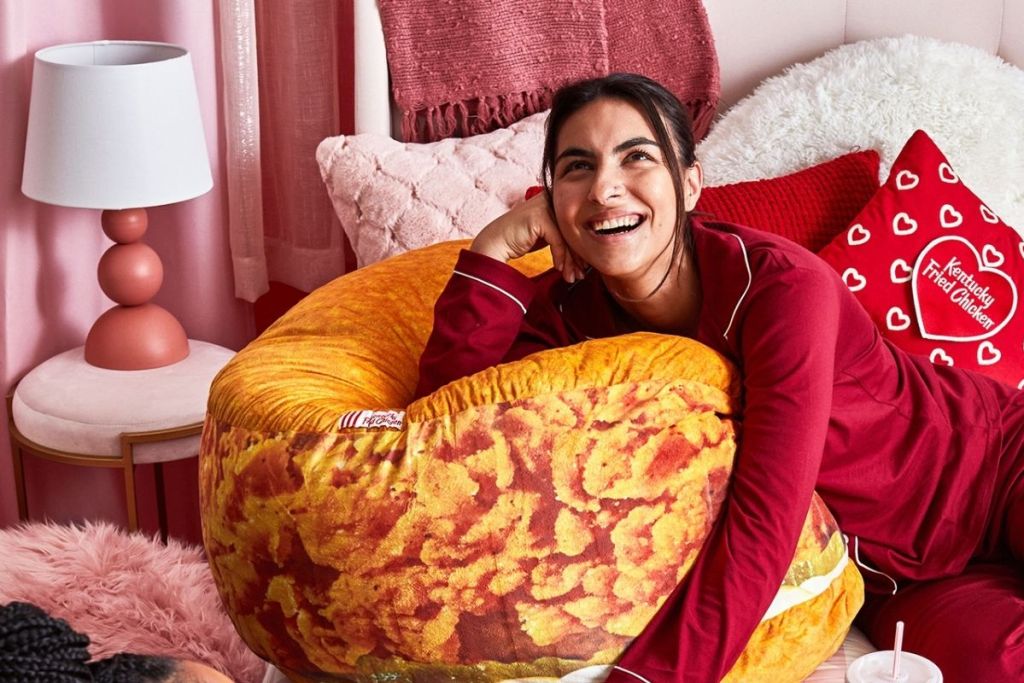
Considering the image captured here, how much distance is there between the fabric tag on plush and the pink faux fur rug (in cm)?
64

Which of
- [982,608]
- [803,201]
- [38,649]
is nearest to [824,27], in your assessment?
[803,201]

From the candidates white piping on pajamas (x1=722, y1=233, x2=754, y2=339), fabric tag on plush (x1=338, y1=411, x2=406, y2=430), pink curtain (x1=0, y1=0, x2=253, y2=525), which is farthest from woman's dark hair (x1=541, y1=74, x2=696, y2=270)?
pink curtain (x1=0, y1=0, x2=253, y2=525)

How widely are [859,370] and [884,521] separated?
20 centimetres

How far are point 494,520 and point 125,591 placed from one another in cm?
90

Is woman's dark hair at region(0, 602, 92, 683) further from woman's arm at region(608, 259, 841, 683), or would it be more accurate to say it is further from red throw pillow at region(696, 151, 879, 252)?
red throw pillow at region(696, 151, 879, 252)

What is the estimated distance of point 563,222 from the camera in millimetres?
1521

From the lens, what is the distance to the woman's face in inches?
57.0

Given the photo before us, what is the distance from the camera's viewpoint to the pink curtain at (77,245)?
2.21 m

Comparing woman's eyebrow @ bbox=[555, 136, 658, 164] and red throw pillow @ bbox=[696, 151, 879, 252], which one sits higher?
woman's eyebrow @ bbox=[555, 136, 658, 164]

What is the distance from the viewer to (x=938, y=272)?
6.24 ft

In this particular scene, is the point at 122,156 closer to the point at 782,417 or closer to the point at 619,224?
the point at 619,224

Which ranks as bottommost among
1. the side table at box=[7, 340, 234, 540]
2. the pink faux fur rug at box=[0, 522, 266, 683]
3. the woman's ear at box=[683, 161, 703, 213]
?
the pink faux fur rug at box=[0, 522, 266, 683]

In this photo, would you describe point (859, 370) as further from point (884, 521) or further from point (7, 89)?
point (7, 89)

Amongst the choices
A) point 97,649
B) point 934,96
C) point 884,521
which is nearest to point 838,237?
point 934,96
